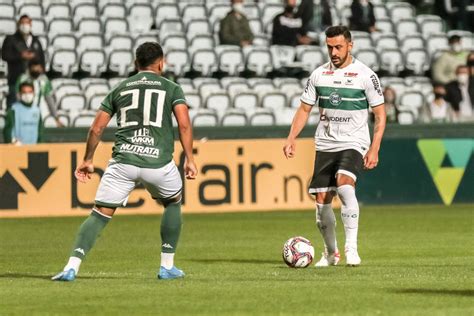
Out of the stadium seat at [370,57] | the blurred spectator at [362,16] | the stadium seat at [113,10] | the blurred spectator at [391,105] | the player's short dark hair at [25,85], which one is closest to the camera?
the player's short dark hair at [25,85]

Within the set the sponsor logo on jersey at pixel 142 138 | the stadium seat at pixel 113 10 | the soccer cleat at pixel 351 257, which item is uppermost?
the sponsor logo on jersey at pixel 142 138

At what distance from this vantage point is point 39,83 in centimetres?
2377

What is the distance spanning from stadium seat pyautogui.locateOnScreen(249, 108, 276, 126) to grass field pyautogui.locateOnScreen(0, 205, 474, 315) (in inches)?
148

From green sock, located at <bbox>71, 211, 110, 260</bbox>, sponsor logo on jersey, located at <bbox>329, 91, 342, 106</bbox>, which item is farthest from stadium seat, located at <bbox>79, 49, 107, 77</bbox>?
green sock, located at <bbox>71, 211, 110, 260</bbox>

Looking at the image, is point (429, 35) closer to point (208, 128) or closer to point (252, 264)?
point (208, 128)

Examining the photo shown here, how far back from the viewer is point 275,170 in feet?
77.7

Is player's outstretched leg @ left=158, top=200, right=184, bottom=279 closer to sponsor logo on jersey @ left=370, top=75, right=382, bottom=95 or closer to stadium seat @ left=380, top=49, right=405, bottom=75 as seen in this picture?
sponsor logo on jersey @ left=370, top=75, right=382, bottom=95

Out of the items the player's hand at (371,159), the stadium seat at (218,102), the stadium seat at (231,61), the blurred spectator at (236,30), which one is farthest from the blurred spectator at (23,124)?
the player's hand at (371,159)

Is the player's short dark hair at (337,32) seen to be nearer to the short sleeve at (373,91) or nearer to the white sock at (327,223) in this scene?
the short sleeve at (373,91)

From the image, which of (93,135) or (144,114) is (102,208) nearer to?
(93,135)

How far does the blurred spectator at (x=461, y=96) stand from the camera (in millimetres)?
26266

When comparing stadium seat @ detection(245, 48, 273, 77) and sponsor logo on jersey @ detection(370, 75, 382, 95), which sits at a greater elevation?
sponsor logo on jersey @ detection(370, 75, 382, 95)

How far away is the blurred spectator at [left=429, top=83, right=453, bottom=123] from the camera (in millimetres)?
25906

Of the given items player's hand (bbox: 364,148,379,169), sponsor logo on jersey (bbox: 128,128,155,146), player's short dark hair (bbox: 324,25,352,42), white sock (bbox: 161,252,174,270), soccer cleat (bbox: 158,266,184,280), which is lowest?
soccer cleat (bbox: 158,266,184,280)
